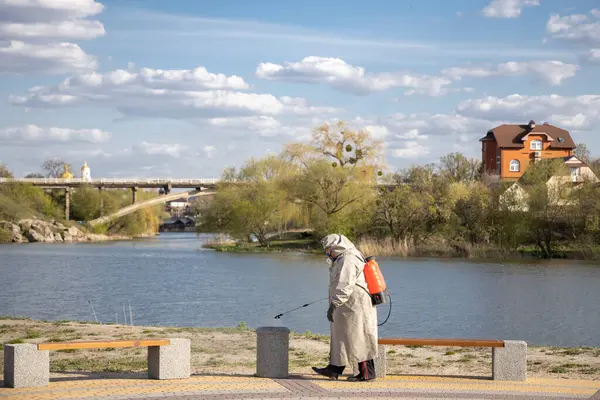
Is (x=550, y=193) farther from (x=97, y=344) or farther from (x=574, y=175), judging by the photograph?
(x=97, y=344)

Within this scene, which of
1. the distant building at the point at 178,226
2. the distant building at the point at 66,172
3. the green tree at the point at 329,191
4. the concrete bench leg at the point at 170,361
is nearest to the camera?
the concrete bench leg at the point at 170,361

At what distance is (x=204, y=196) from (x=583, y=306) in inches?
2220

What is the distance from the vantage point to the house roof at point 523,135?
83.2 metres

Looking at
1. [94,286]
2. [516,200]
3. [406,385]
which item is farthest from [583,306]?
[516,200]

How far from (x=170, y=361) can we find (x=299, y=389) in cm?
149

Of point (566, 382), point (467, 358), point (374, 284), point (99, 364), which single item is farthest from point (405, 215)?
point (374, 284)

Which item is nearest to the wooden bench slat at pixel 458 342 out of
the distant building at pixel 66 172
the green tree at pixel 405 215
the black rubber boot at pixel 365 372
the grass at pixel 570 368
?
the black rubber boot at pixel 365 372

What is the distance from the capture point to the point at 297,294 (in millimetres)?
30688

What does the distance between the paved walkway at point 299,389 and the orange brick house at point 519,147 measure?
241ft

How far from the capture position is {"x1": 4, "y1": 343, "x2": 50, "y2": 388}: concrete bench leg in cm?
910

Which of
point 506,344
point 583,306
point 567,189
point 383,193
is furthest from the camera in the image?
point 383,193

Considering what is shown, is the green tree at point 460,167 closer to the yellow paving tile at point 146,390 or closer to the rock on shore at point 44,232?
the rock on shore at point 44,232

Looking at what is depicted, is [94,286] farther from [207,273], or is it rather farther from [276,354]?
[276,354]

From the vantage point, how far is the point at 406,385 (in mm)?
9562
